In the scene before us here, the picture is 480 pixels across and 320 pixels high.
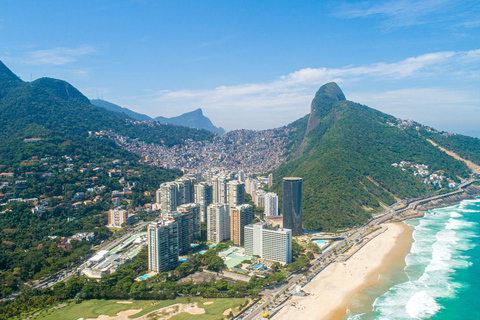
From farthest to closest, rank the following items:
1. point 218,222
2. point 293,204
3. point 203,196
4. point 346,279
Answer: point 203,196 → point 293,204 → point 218,222 → point 346,279

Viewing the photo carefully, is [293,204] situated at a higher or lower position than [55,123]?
lower

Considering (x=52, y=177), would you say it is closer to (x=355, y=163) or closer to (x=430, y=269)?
(x=430, y=269)

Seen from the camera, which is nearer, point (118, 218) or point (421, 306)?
point (421, 306)

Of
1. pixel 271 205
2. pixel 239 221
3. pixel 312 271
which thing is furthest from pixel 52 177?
pixel 312 271

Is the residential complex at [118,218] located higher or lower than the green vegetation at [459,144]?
lower

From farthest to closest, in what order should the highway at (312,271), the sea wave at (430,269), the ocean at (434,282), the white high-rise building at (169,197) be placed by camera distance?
1. the white high-rise building at (169,197)
2. the sea wave at (430,269)
3. the highway at (312,271)
4. the ocean at (434,282)

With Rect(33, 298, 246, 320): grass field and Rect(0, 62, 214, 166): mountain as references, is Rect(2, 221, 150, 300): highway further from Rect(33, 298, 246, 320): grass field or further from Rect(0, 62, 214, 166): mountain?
Rect(0, 62, 214, 166): mountain

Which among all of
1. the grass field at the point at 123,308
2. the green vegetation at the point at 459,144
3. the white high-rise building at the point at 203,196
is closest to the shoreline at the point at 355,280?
the grass field at the point at 123,308

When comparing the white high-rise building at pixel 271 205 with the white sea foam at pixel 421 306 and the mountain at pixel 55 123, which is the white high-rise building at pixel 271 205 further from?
the mountain at pixel 55 123

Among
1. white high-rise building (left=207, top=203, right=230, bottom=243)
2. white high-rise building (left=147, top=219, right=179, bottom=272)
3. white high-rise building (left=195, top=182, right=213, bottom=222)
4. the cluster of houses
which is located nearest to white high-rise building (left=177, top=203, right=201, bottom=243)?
white high-rise building (left=207, top=203, right=230, bottom=243)
